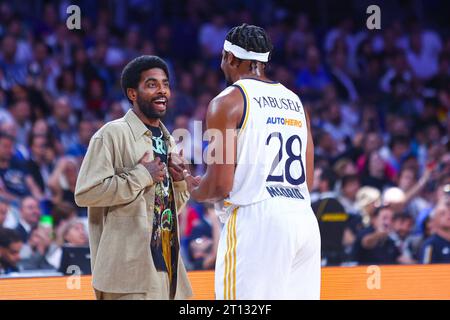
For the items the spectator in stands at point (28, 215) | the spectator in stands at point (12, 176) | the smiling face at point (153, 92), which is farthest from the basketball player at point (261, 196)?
the spectator in stands at point (12, 176)

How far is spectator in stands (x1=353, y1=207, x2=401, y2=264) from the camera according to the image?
27.9 feet

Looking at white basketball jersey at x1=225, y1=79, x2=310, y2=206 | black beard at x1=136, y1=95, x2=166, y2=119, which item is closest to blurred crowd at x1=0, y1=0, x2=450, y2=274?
black beard at x1=136, y1=95, x2=166, y2=119

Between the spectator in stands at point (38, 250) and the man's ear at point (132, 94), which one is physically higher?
the man's ear at point (132, 94)

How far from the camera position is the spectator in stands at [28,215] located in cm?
811

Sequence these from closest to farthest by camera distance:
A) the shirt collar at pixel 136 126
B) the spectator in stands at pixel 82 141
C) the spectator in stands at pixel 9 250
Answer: the shirt collar at pixel 136 126
the spectator in stands at pixel 9 250
the spectator in stands at pixel 82 141

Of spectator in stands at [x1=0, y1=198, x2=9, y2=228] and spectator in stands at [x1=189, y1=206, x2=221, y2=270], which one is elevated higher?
spectator in stands at [x1=0, y1=198, x2=9, y2=228]

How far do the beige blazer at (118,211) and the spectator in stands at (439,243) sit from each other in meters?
3.76

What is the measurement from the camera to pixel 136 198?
4727 millimetres

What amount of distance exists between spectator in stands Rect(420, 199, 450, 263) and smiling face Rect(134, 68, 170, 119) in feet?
12.4

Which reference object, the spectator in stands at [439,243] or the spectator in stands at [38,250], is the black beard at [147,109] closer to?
the spectator in stands at [38,250]

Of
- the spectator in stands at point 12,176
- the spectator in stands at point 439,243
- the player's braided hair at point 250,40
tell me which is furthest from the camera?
the spectator in stands at point 12,176

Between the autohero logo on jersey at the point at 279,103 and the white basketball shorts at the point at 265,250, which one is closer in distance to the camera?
the white basketball shorts at the point at 265,250

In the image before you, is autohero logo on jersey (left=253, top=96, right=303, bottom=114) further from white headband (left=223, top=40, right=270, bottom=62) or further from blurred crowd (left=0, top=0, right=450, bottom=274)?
blurred crowd (left=0, top=0, right=450, bottom=274)
